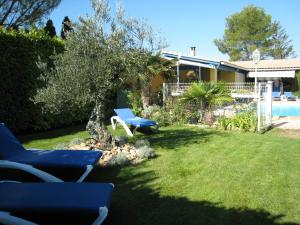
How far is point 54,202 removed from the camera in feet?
14.9

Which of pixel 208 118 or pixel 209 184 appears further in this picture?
pixel 208 118

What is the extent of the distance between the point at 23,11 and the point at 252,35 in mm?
43653

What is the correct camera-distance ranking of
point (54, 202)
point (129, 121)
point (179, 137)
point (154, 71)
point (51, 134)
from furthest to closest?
→ point (154, 71)
point (51, 134)
point (129, 121)
point (179, 137)
point (54, 202)

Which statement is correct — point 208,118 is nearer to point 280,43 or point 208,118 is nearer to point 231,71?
point 231,71

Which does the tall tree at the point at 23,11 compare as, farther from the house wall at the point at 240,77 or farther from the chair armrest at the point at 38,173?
the chair armrest at the point at 38,173

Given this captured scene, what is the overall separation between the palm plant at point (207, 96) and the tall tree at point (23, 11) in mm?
20095

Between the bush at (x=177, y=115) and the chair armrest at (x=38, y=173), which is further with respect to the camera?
the bush at (x=177, y=115)

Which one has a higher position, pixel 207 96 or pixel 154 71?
pixel 154 71

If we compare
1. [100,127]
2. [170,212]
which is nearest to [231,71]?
[100,127]

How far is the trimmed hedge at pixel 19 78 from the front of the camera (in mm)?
12852

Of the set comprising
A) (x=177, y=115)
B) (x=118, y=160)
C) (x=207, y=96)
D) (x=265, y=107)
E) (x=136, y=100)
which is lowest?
(x=118, y=160)

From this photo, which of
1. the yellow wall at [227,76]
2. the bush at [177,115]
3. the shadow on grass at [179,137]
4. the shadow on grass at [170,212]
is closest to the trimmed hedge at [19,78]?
the shadow on grass at [179,137]

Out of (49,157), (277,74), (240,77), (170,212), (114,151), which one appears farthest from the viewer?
(240,77)

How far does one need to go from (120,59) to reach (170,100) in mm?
9918
